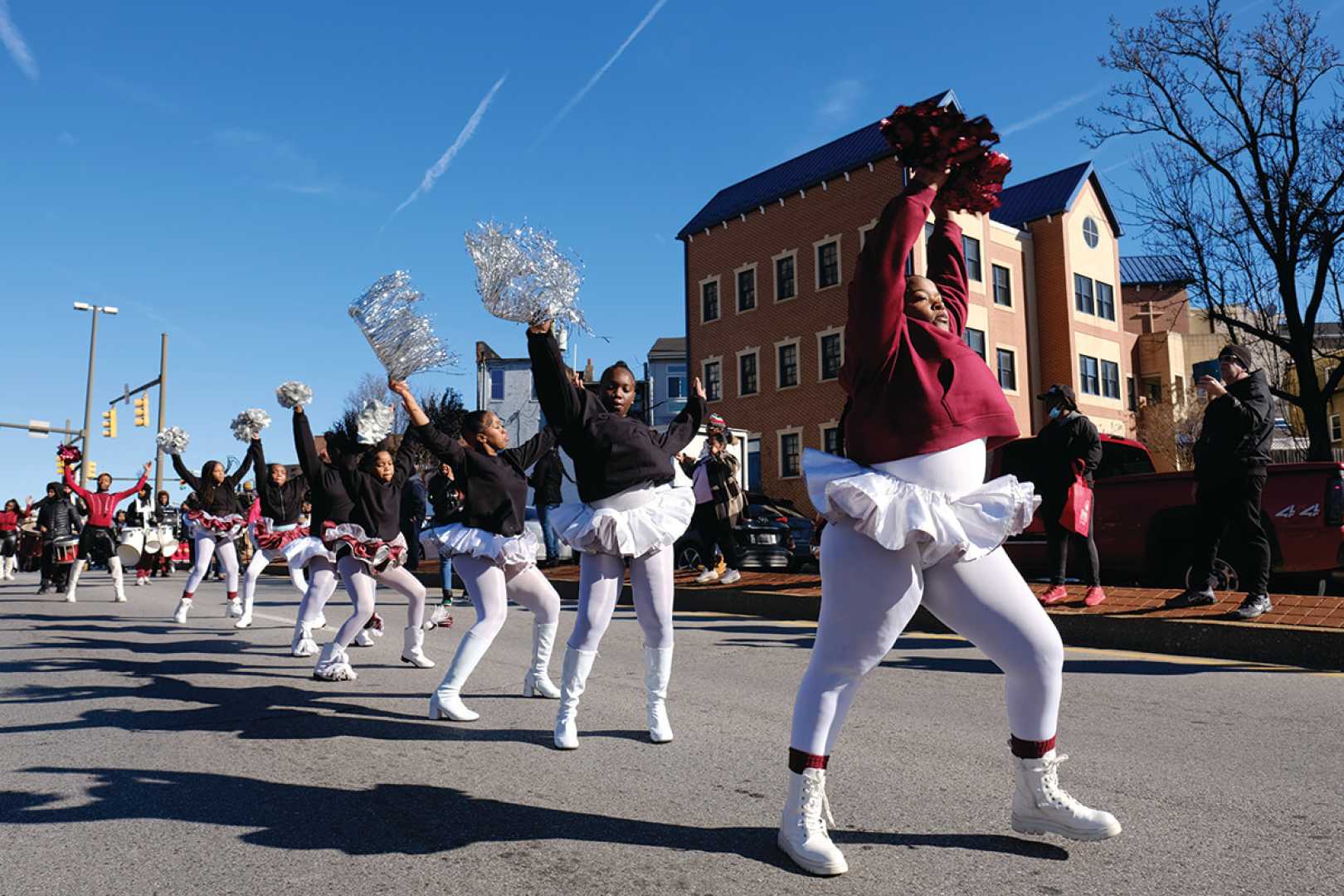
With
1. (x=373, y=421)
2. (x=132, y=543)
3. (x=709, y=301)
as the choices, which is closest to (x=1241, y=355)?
(x=373, y=421)

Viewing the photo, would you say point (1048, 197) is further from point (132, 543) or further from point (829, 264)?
point (132, 543)

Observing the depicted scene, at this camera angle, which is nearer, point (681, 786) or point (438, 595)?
point (681, 786)

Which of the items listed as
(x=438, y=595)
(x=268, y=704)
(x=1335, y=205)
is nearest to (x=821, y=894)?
(x=268, y=704)

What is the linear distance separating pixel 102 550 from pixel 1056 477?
14398 mm

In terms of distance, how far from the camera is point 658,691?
191 inches

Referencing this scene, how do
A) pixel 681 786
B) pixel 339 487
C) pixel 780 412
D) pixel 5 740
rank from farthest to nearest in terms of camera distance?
pixel 780 412, pixel 339 487, pixel 5 740, pixel 681 786

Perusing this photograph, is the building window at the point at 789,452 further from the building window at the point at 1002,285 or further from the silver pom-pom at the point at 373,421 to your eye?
the silver pom-pom at the point at 373,421

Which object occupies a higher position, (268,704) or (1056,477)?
(1056,477)

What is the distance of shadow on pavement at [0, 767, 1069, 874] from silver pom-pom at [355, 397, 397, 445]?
290 centimetres

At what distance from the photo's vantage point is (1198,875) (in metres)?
2.76

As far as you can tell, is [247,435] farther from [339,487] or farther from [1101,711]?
[1101,711]

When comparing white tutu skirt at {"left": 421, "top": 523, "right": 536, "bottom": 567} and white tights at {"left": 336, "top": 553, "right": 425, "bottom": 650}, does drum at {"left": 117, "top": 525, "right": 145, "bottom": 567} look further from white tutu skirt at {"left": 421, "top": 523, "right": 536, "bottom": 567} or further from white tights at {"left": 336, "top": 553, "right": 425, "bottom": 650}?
white tutu skirt at {"left": 421, "top": 523, "right": 536, "bottom": 567}

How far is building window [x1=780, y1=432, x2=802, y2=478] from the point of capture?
34.1 metres

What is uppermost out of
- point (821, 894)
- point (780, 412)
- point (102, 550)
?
point (780, 412)
